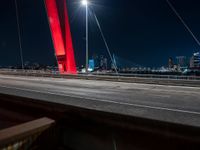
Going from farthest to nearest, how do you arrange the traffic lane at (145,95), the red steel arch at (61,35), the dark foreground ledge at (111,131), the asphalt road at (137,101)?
the red steel arch at (61,35) < the traffic lane at (145,95) < the asphalt road at (137,101) < the dark foreground ledge at (111,131)

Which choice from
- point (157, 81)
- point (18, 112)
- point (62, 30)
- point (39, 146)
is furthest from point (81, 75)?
point (39, 146)

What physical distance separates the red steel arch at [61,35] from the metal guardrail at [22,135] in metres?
22.0

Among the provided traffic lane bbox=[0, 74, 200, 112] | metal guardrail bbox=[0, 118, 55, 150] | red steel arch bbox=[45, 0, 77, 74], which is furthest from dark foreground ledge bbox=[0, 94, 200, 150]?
red steel arch bbox=[45, 0, 77, 74]

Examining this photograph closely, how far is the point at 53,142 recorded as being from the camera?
4039 millimetres

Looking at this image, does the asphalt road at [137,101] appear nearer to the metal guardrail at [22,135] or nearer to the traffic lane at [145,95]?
the traffic lane at [145,95]

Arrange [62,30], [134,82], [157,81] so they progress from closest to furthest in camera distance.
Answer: [157,81] < [134,82] < [62,30]

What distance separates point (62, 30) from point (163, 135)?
2393cm

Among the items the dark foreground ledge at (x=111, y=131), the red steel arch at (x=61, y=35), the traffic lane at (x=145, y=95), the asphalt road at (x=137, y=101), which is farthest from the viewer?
the red steel arch at (x=61, y=35)

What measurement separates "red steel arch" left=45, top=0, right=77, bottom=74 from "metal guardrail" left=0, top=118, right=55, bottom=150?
22.0m

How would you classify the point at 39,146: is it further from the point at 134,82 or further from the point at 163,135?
the point at 134,82

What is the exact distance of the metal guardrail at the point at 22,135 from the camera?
3.24m

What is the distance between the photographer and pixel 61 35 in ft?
84.0

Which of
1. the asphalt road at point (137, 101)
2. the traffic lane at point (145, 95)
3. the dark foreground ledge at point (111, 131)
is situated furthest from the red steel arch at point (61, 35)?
the dark foreground ledge at point (111, 131)

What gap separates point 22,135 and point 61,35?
22966mm
